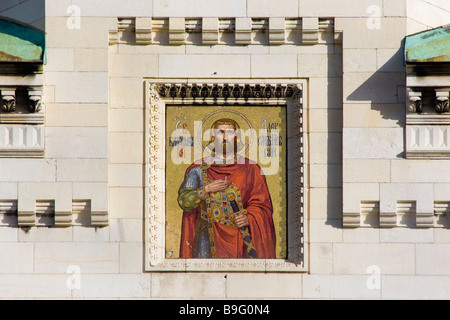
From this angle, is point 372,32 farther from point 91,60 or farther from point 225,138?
point 91,60

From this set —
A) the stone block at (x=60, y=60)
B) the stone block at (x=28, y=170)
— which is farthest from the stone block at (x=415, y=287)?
the stone block at (x=60, y=60)

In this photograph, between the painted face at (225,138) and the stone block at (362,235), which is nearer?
the stone block at (362,235)

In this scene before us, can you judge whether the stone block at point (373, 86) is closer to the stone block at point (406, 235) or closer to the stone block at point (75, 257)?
the stone block at point (406, 235)

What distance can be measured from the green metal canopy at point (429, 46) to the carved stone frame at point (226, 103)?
175 centimetres

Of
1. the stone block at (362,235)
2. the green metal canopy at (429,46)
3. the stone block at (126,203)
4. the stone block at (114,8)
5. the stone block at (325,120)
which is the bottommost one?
the stone block at (362,235)

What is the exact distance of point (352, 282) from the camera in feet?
61.5

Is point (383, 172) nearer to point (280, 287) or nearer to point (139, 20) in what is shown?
point (280, 287)

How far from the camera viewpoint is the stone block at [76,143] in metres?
18.9

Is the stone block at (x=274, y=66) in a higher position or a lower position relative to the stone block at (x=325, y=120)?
higher

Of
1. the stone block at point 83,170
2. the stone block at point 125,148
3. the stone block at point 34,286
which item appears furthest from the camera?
the stone block at point 125,148

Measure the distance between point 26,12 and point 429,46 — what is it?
647cm

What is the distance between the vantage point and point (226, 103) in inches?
767

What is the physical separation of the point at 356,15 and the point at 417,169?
103 inches
